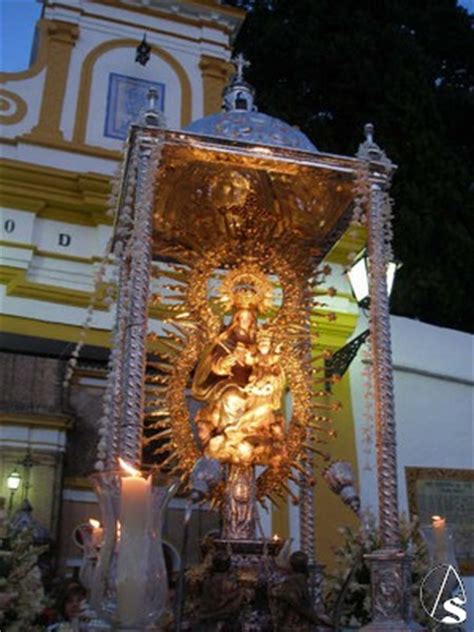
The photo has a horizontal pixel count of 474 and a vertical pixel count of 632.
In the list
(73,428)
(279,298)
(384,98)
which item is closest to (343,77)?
(384,98)

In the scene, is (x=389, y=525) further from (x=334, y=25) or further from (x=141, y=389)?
(x=334, y=25)

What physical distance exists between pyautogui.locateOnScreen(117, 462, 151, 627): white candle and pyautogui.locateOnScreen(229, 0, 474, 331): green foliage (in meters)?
8.85

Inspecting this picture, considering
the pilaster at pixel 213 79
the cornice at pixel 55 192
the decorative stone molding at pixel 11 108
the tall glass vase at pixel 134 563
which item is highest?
the pilaster at pixel 213 79

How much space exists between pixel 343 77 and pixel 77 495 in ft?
30.3

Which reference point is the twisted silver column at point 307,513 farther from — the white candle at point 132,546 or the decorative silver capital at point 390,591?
the white candle at point 132,546

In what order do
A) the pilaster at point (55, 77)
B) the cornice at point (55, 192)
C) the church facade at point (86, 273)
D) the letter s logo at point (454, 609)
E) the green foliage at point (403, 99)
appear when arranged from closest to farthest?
the letter s logo at point (454, 609), the church facade at point (86, 273), the cornice at point (55, 192), the pilaster at point (55, 77), the green foliage at point (403, 99)

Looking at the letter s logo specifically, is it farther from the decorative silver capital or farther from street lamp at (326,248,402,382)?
street lamp at (326,248,402,382)

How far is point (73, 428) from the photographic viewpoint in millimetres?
7266

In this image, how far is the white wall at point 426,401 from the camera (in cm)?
830

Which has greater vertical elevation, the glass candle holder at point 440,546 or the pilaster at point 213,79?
the pilaster at point 213,79

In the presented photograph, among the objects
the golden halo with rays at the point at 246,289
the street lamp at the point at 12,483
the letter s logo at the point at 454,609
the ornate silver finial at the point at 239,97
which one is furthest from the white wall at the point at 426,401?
the letter s logo at the point at 454,609

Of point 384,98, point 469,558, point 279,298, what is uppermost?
point 384,98

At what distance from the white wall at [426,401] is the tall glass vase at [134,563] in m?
4.53

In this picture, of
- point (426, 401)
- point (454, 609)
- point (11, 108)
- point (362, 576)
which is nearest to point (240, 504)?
point (362, 576)
